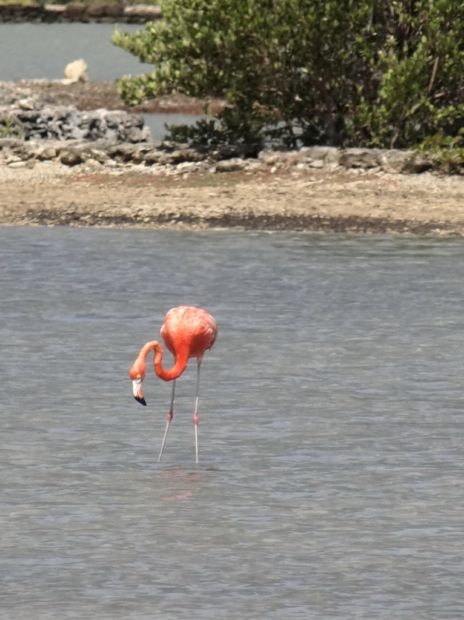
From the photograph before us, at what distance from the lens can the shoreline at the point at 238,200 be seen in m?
25.7

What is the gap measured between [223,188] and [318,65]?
2.70 m

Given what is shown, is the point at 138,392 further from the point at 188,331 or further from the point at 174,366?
the point at 188,331

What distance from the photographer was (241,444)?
45.0 feet

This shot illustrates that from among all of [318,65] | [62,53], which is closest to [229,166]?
[318,65]

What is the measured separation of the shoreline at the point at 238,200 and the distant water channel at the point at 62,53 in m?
12.8

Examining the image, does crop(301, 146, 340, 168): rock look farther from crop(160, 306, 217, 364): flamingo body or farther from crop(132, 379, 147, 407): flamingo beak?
crop(132, 379, 147, 407): flamingo beak

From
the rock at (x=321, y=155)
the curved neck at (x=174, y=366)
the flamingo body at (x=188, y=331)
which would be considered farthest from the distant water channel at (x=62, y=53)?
the curved neck at (x=174, y=366)

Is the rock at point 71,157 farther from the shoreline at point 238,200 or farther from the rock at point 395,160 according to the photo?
the rock at point 395,160

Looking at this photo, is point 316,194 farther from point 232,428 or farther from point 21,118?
point 232,428

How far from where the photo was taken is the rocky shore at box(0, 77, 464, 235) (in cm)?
2592

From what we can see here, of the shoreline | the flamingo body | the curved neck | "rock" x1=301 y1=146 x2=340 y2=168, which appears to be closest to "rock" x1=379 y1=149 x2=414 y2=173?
the shoreline

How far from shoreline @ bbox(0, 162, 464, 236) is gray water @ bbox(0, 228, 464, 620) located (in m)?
2.71

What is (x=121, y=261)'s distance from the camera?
23.0 metres

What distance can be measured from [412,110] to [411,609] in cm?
1914
